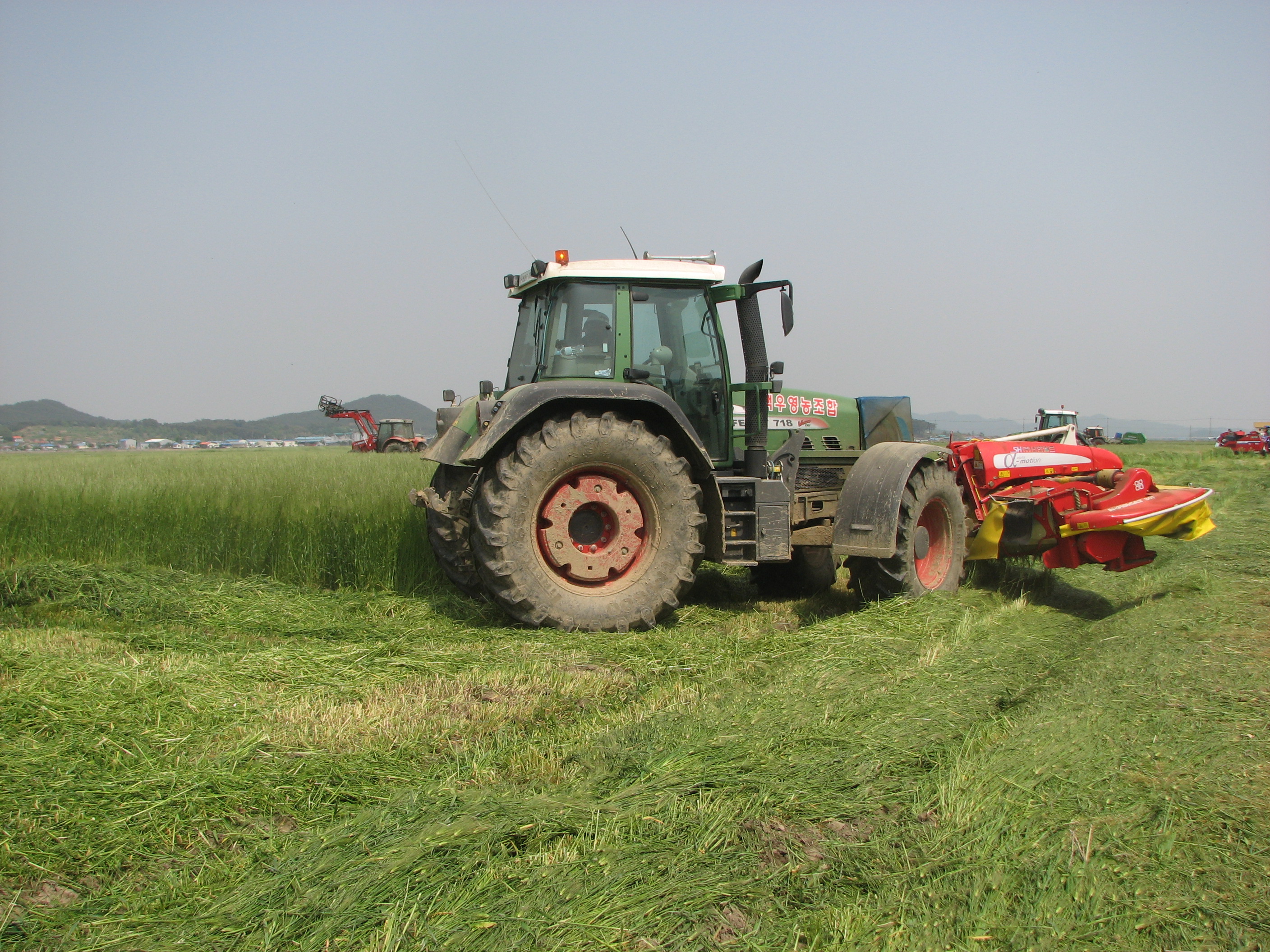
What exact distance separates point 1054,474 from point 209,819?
700cm

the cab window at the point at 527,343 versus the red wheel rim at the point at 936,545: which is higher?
the cab window at the point at 527,343

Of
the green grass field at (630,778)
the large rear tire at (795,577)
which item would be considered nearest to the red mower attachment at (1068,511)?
the green grass field at (630,778)

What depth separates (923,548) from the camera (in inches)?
268

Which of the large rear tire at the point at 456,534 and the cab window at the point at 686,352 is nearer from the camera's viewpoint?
the cab window at the point at 686,352

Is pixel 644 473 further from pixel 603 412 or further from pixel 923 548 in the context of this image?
pixel 923 548

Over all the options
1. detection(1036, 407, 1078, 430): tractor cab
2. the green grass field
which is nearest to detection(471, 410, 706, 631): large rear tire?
the green grass field

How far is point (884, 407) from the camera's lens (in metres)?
7.86

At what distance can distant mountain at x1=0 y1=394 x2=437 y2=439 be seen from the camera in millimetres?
102562

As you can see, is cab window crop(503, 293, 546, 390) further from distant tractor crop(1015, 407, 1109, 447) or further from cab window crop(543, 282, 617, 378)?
distant tractor crop(1015, 407, 1109, 447)

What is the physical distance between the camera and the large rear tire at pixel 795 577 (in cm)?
750

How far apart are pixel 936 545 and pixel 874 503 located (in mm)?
1043

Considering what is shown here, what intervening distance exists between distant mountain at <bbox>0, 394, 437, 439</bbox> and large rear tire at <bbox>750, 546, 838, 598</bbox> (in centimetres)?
7082

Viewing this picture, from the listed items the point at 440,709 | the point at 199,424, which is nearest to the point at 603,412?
the point at 440,709

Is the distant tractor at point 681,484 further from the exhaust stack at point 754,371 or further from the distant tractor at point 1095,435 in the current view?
the distant tractor at point 1095,435
